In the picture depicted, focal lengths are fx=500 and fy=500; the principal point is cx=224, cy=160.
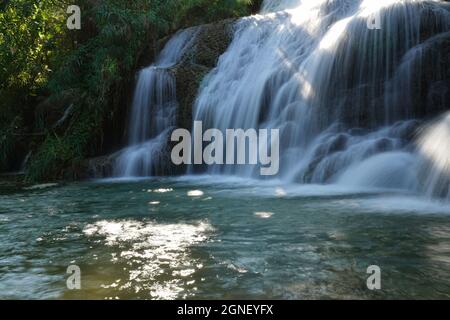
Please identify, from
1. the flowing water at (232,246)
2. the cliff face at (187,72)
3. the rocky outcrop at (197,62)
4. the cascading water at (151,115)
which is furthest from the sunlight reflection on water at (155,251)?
the rocky outcrop at (197,62)

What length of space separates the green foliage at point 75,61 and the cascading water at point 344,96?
10.3 feet

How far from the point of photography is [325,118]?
984cm

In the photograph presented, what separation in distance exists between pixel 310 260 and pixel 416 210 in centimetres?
241

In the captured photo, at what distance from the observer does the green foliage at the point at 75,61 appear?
511 inches

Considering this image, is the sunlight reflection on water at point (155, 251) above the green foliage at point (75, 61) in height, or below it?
below

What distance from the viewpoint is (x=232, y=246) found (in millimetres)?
4570

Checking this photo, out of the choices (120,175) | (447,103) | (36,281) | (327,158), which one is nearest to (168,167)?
(120,175)

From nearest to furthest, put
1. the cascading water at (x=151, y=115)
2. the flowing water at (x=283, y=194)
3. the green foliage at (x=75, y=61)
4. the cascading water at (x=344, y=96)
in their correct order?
the flowing water at (x=283, y=194), the cascading water at (x=344, y=96), the cascading water at (x=151, y=115), the green foliage at (x=75, y=61)

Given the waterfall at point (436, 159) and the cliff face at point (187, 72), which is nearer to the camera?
the waterfall at point (436, 159)

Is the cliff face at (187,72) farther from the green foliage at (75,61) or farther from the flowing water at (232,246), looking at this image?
the flowing water at (232,246)

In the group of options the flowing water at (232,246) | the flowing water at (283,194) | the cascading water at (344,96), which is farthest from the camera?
the cascading water at (344,96)

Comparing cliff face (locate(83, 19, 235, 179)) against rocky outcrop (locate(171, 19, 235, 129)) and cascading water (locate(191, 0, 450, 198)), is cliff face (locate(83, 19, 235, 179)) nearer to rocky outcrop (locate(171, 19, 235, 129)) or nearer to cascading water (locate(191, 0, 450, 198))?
rocky outcrop (locate(171, 19, 235, 129))

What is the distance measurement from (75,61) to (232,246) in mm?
11861

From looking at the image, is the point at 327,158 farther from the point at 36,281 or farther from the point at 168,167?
the point at 36,281
